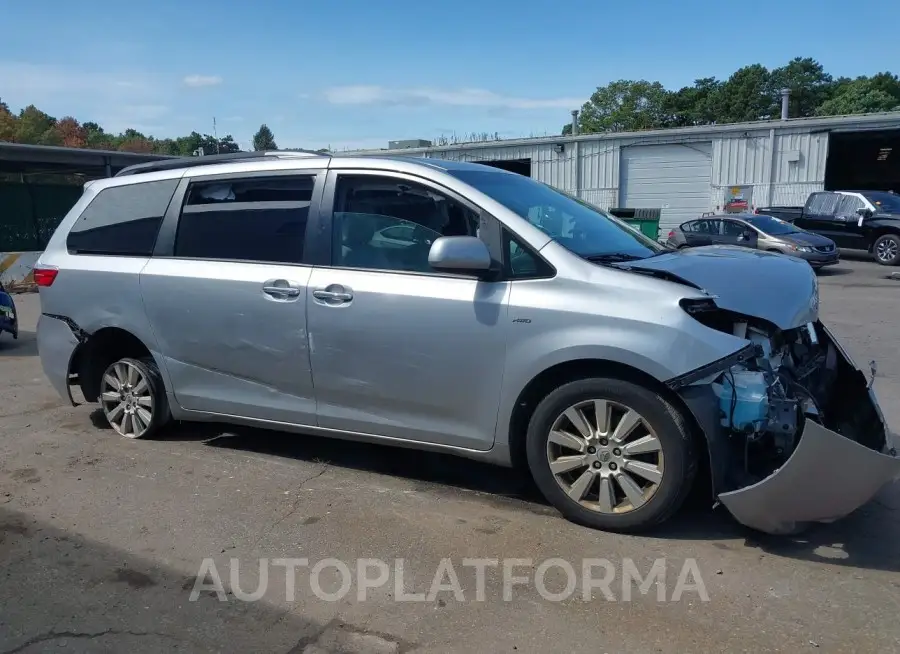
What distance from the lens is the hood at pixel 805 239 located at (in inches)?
679

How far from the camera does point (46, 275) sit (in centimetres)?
549

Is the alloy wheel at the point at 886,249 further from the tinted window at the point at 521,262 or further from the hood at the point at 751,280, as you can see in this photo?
the tinted window at the point at 521,262

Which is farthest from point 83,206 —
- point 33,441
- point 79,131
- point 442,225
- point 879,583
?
point 79,131

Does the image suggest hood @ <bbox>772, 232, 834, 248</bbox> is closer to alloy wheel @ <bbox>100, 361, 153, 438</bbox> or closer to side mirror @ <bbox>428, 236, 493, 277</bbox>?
side mirror @ <bbox>428, 236, 493, 277</bbox>

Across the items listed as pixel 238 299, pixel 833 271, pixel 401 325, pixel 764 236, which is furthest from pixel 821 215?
→ pixel 238 299

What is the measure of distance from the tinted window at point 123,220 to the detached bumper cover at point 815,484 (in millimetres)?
4055

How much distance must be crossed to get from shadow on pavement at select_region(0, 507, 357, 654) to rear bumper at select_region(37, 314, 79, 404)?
1.94 metres

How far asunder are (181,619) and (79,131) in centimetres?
10567

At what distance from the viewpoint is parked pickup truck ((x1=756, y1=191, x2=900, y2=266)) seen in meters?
18.4

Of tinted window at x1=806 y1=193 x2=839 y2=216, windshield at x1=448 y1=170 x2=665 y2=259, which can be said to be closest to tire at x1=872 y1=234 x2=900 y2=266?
tinted window at x1=806 y1=193 x2=839 y2=216

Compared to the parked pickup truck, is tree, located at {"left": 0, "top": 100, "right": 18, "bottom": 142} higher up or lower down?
higher up

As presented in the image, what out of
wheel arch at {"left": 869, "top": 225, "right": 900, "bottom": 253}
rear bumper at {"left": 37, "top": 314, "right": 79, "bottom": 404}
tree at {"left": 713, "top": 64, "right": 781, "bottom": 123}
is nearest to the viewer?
rear bumper at {"left": 37, "top": 314, "right": 79, "bottom": 404}

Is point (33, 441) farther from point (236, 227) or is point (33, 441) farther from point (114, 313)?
point (236, 227)

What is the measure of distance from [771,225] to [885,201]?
3411 mm
